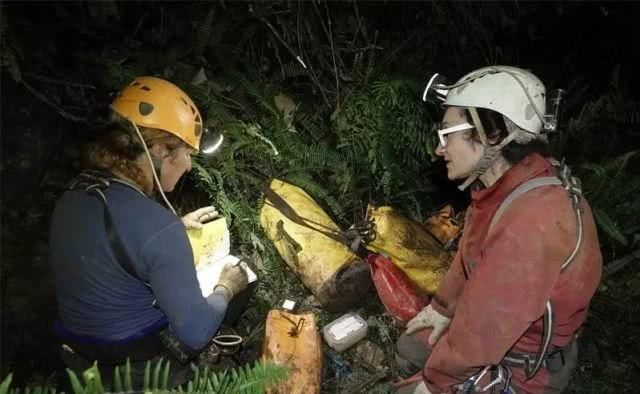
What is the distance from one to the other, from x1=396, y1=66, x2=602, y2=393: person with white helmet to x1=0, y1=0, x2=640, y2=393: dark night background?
190cm

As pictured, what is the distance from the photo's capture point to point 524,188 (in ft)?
7.37

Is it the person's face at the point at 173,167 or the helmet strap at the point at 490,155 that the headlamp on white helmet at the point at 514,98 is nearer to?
the helmet strap at the point at 490,155

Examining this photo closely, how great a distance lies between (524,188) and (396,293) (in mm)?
1794

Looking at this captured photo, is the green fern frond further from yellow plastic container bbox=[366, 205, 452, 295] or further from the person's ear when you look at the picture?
the person's ear

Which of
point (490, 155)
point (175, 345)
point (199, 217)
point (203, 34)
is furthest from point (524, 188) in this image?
point (203, 34)

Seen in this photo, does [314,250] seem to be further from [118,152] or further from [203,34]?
[203,34]

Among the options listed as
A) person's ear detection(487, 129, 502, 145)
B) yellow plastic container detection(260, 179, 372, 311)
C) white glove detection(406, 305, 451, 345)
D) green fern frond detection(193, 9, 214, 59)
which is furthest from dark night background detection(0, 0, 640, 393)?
person's ear detection(487, 129, 502, 145)

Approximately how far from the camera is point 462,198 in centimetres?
542

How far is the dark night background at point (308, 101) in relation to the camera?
12.4 feet

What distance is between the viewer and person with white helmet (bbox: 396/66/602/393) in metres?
2.13

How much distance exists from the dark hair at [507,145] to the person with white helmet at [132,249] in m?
1.66

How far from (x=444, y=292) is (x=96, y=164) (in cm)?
232

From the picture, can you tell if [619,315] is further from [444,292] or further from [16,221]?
[16,221]

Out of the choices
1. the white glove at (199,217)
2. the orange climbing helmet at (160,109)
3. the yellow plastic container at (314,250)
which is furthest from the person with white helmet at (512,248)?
the white glove at (199,217)
